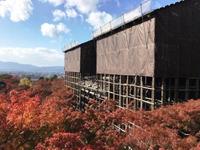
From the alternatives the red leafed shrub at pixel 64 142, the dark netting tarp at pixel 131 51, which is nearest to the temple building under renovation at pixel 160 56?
the dark netting tarp at pixel 131 51

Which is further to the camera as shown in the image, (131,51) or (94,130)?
(131,51)

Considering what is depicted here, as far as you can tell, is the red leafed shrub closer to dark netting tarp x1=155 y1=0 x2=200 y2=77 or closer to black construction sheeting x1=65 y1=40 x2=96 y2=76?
dark netting tarp x1=155 y1=0 x2=200 y2=77

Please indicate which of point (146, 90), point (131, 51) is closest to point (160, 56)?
point (146, 90)

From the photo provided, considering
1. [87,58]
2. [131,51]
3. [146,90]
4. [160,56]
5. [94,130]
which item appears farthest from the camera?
[87,58]

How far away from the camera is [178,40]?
33125mm

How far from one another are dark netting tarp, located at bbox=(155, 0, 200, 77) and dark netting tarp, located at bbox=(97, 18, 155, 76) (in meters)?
0.69

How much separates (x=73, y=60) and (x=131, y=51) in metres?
38.1

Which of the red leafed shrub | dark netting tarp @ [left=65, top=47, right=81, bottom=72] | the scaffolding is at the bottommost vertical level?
the red leafed shrub

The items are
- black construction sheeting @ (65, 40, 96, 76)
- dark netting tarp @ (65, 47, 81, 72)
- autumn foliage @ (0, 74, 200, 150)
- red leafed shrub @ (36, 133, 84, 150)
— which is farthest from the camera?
dark netting tarp @ (65, 47, 81, 72)

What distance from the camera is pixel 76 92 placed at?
236ft

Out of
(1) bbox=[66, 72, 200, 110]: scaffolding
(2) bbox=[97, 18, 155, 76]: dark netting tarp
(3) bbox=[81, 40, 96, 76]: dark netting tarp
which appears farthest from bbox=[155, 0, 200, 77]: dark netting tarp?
(3) bbox=[81, 40, 96, 76]: dark netting tarp

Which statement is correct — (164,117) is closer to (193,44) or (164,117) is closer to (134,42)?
(193,44)

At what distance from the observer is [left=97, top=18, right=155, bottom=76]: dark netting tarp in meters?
33.7

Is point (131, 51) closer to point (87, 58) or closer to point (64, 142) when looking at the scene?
point (64, 142)
